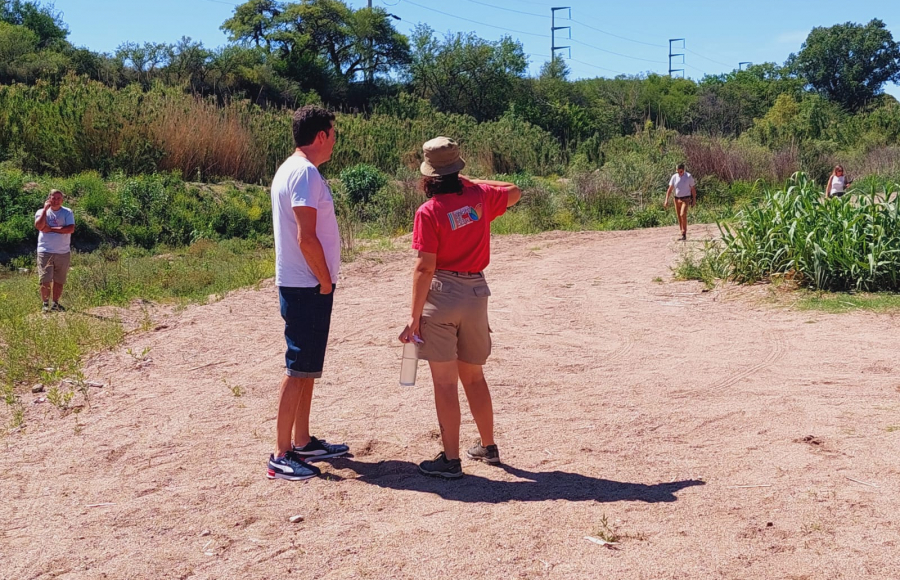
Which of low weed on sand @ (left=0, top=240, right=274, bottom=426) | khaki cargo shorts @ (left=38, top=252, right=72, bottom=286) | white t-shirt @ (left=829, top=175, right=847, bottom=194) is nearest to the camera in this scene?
low weed on sand @ (left=0, top=240, right=274, bottom=426)

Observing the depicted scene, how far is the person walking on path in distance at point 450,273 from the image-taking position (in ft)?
14.4

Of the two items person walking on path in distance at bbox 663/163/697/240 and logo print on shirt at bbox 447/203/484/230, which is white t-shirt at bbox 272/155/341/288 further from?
person walking on path in distance at bbox 663/163/697/240

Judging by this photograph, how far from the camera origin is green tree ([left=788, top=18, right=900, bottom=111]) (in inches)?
3155

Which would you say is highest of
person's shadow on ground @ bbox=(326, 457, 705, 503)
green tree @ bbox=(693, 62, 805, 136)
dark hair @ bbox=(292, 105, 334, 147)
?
green tree @ bbox=(693, 62, 805, 136)

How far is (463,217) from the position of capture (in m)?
4.43

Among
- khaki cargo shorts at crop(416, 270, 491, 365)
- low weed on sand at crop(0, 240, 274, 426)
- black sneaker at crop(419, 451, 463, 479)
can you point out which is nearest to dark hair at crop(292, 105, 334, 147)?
khaki cargo shorts at crop(416, 270, 491, 365)

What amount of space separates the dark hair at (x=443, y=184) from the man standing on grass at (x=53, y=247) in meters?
7.68

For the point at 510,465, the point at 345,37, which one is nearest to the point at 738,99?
the point at 345,37

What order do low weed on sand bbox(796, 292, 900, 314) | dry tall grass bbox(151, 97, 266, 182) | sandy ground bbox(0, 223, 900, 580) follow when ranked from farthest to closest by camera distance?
dry tall grass bbox(151, 97, 266, 182) < low weed on sand bbox(796, 292, 900, 314) < sandy ground bbox(0, 223, 900, 580)

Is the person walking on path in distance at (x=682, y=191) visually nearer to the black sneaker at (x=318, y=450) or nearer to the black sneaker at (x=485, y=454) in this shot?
the black sneaker at (x=485, y=454)

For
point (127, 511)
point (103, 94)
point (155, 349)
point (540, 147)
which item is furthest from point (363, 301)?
point (540, 147)

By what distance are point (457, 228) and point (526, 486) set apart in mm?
1354

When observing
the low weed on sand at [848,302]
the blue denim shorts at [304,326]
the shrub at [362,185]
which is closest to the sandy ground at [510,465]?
the low weed on sand at [848,302]

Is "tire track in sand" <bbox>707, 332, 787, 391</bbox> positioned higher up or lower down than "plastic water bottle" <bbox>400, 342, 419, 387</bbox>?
lower down
